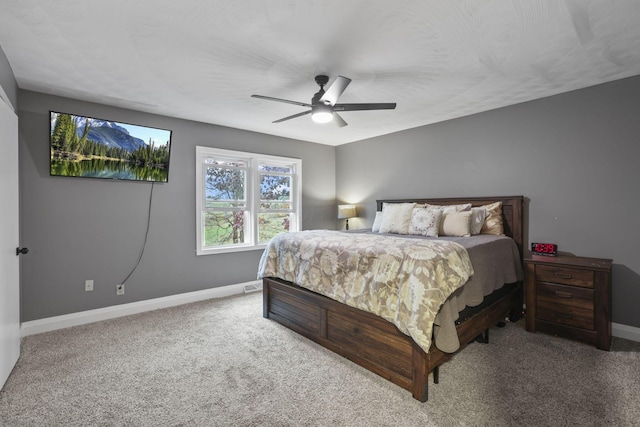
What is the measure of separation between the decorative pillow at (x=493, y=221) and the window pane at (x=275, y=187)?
3046mm

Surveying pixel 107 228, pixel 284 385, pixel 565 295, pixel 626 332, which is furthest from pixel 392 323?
pixel 107 228

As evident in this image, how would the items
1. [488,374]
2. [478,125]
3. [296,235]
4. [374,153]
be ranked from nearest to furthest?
[488,374] < [296,235] < [478,125] < [374,153]

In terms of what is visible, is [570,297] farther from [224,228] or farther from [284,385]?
[224,228]

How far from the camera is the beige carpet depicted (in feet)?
5.87

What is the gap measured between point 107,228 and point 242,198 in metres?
1.78

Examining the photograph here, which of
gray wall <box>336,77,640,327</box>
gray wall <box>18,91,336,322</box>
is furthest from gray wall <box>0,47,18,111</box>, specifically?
gray wall <box>336,77,640,327</box>

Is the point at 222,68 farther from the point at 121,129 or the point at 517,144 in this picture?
the point at 517,144

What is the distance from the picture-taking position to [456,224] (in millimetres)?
3404

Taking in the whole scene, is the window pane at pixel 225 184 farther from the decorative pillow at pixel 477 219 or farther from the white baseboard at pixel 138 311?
the decorative pillow at pixel 477 219

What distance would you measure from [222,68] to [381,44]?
1.36 metres

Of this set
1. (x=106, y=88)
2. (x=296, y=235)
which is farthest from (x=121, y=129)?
(x=296, y=235)

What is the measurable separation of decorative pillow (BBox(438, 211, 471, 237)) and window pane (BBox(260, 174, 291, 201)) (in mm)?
2651

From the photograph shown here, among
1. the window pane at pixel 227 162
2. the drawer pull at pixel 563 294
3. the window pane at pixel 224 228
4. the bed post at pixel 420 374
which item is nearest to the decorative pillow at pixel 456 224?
the drawer pull at pixel 563 294

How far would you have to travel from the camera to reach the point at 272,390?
206 cm
